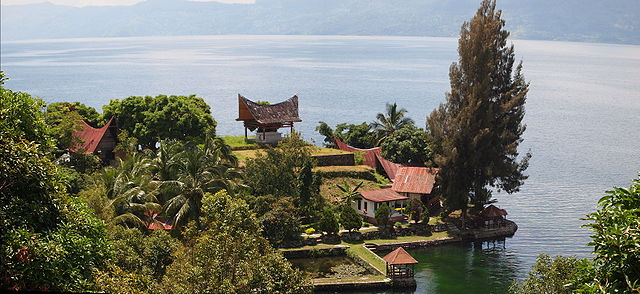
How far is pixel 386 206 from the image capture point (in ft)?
114

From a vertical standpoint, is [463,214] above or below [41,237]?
below

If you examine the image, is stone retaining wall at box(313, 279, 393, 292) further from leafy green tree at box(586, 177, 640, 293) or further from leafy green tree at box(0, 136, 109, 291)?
leafy green tree at box(586, 177, 640, 293)

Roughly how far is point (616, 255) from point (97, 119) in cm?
4082

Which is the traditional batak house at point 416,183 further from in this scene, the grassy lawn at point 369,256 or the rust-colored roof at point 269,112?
the rust-colored roof at point 269,112

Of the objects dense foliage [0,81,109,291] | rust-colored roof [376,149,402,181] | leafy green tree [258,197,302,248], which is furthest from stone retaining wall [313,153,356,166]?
dense foliage [0,81,109,291]

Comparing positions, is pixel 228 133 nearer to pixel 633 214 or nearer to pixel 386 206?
pixel 386 206

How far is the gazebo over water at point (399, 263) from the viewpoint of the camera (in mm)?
27869

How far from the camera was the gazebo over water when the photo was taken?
27.9 m

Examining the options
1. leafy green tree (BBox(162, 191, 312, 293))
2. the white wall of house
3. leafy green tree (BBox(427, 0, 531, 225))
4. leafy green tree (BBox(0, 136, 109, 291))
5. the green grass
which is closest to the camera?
leafy green tree (BBox(0, 136, 109, 291))

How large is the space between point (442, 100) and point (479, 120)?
236 ft

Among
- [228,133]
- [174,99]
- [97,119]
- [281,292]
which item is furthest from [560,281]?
[228,133]

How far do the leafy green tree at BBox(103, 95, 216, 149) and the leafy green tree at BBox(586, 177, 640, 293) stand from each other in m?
30.3

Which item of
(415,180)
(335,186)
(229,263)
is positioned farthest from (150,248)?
(415,180)

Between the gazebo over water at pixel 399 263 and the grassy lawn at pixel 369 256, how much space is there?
56 cm
